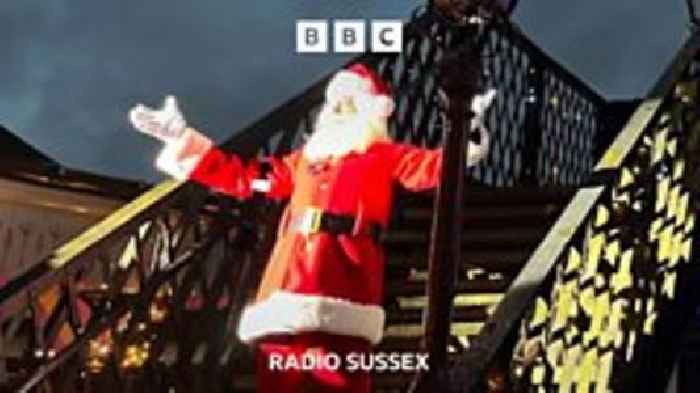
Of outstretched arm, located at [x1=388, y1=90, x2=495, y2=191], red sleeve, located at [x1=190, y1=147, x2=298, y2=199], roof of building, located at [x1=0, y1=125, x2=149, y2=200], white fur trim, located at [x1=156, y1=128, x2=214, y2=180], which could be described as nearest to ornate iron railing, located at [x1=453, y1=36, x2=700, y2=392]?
outstretched arm, located at [x1=388, y1=90, x2=495, y2=191]

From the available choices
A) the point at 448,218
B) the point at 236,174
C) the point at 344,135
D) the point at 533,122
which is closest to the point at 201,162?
the point at 236,174

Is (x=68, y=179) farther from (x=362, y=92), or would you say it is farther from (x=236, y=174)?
(x=362, y=92)

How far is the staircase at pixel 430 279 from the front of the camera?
549 cm

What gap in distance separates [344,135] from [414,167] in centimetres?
37

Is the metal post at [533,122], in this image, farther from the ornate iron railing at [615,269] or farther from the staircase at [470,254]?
the ornate iron railing at [615,269]

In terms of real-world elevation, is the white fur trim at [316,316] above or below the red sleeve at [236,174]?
below

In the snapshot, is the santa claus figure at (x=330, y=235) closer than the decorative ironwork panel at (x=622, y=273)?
No

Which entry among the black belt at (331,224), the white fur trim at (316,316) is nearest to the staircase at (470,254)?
the white fur trim at (316,316)

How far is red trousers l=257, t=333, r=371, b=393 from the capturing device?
6.14m

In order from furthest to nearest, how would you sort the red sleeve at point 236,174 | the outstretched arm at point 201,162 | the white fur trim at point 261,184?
the white fur trim at point 261,184
the red sleeve at point 236,174
the outstretched arm at point 201,162

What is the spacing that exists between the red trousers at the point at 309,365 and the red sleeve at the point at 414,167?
0.66 m

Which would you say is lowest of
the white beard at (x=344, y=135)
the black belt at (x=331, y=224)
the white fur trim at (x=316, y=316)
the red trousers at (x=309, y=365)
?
the red trousers at (x=309, y=365)

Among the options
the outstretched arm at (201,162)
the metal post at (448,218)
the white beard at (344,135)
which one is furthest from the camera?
the outstretched arm at (201,162)

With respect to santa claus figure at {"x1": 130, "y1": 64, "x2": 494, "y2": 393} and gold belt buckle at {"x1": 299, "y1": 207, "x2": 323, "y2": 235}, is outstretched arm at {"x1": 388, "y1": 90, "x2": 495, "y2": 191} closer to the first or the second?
santa claus figure at {"x1": 130, "y1": 64, "x2": 494, "y2": 393}
